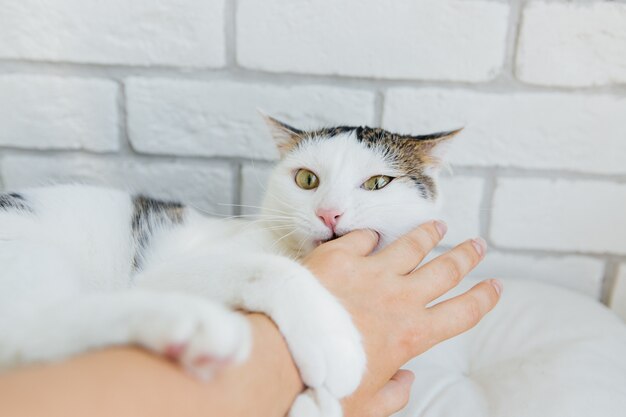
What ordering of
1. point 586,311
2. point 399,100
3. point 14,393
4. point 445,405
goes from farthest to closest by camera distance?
point 399,100 → point 586,311 → point 445,405 → point 14,393

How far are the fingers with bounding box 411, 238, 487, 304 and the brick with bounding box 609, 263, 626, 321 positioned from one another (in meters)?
0.53

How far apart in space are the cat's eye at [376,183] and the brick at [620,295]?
701mm

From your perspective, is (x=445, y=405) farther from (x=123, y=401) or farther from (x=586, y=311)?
(x=123, y=401)

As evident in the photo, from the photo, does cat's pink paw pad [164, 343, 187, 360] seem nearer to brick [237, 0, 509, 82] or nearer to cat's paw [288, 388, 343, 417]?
cat's paw [288, 388, 343, 417]

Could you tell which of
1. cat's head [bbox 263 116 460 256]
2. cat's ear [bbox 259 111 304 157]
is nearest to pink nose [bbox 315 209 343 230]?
cat's head [bbox 263 116 460 256]

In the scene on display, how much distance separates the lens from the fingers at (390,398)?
0.70 meters

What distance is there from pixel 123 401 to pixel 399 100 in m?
0.90

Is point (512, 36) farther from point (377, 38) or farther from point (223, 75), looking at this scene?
point (223, 75)

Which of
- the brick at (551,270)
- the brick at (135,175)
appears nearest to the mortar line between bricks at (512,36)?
the brick at (551,270)

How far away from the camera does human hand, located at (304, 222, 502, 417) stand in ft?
2.22

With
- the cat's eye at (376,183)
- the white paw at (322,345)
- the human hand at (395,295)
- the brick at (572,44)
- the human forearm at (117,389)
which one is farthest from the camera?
the brick at (572,44)

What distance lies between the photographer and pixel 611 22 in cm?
105

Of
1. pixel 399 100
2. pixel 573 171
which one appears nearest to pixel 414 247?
pixel 399 100

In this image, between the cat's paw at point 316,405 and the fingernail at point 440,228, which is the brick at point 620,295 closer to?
the fingernail at point 440,228
